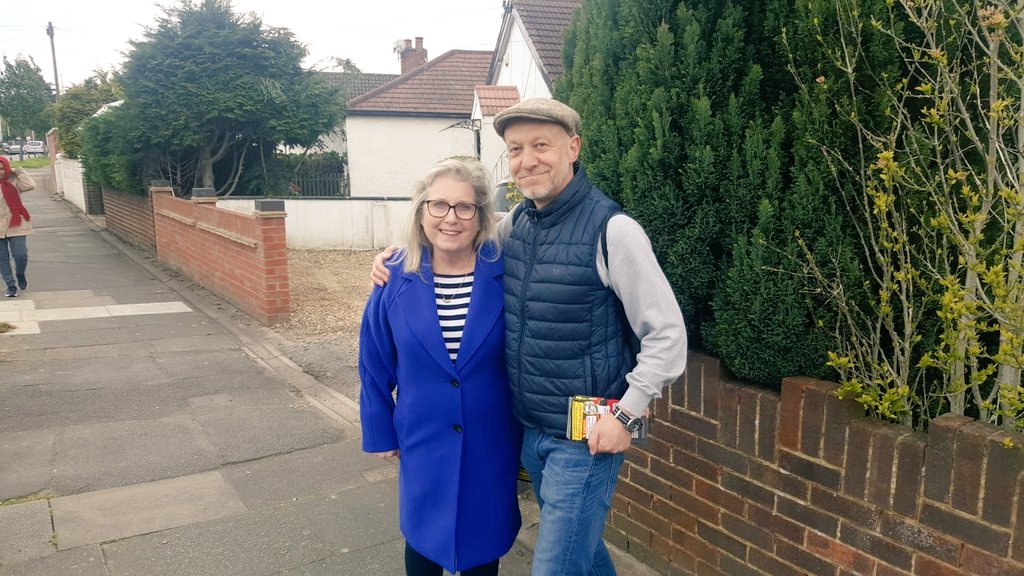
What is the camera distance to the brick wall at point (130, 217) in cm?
1403

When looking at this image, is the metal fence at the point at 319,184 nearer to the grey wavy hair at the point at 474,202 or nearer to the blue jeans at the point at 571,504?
the grey wavy hair at the point at 474,202

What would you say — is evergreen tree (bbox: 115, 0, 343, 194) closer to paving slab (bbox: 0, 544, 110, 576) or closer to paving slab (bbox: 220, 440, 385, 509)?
paving slab (bbox: 220, 440, 385, 509)

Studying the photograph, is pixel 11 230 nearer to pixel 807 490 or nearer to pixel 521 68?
pixel 807 490

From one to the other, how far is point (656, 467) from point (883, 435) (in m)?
1.09

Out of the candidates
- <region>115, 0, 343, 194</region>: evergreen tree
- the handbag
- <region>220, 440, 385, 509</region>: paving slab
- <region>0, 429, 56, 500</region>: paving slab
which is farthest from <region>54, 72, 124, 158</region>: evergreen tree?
<region>220, 440, 385, 509</region>: paving slab

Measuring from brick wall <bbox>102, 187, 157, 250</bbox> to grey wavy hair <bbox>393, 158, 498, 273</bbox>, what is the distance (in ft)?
40.8

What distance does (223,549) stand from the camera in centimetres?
357

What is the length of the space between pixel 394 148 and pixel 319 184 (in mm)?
3758

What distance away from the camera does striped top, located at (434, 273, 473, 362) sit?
2.51 metres

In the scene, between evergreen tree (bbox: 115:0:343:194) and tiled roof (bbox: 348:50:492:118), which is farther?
tiled roof (bbox: 348:50:492:118)

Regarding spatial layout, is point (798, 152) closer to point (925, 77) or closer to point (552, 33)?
point (925, 77)

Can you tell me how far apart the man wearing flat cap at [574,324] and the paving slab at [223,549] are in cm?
161

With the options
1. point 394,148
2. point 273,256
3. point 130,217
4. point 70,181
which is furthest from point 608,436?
point 70,181

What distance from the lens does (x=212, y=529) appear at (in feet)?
12.4
